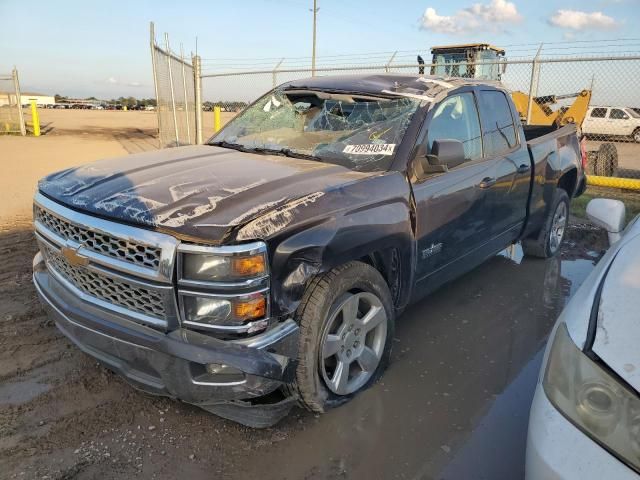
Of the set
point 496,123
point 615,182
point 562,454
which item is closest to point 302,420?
point 562,454

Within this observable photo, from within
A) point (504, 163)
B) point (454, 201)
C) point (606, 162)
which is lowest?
point (606, 162)

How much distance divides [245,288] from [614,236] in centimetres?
213

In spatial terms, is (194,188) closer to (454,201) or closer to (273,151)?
(273,151)

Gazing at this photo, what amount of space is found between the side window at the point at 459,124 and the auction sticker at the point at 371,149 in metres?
0.30

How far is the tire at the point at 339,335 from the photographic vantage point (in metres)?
2.50

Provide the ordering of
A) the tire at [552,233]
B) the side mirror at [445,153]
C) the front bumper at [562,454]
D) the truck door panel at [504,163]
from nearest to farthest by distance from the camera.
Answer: the front bumper at [562,454], the side mirror at [445,153], the truck door panel at [504,163], the tire at [552,233]

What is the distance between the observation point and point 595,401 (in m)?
1.50

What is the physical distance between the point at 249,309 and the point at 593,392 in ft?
4.44

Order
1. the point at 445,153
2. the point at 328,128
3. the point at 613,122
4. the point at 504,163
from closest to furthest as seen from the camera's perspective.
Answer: the point at 445,153, the point at 328,128, the point at 504,163, the point at 613,122

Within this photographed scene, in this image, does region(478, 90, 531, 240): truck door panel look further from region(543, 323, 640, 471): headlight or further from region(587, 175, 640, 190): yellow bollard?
region(587, 175, 640, 190): yellow bollard

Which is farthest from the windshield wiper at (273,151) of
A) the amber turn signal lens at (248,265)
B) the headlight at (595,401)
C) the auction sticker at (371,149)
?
the headlight at (595,401)

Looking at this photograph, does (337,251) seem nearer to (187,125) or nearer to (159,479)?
(159,479)

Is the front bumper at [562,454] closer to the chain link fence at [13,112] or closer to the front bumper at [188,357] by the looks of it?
the front bumper at [188,357]

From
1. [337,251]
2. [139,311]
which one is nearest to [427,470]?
[337,251]
